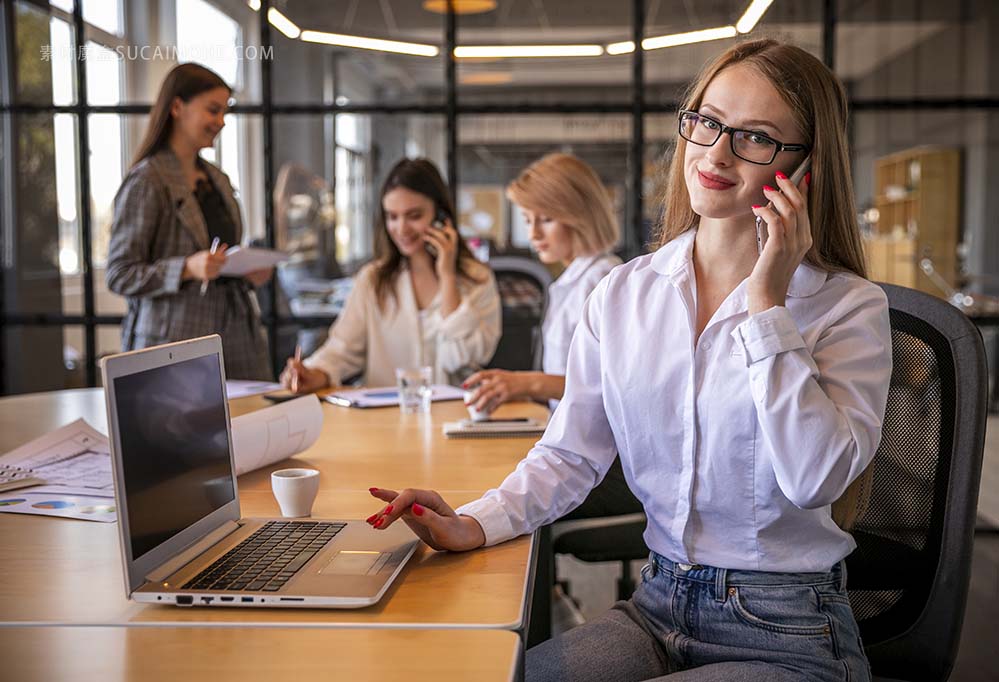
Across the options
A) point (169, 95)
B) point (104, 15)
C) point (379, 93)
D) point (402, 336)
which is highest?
point (104, 15)

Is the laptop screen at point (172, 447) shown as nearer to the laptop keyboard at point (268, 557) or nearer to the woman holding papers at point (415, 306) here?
the laptop keyboard at point (268, 557)

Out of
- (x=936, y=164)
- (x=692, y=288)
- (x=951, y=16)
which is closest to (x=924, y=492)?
(x=692, y=288)

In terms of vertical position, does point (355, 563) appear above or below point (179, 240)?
below

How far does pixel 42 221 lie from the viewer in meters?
3.74

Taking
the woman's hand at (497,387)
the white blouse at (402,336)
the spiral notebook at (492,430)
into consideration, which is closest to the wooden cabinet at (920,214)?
the white blouse at (402,336)

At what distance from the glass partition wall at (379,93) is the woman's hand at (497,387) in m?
1.32

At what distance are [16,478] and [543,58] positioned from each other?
8.14ft

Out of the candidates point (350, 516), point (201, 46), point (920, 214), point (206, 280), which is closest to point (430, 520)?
point (350, 516)

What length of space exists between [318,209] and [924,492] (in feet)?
8.49

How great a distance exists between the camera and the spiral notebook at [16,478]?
1.59m

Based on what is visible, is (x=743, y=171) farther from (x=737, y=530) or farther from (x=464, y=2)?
(x=464, y=2)

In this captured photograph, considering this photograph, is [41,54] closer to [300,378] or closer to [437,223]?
[437,223]

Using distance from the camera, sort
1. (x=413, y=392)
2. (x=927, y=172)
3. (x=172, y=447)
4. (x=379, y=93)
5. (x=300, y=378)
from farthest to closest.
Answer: (x=927, y=172)
(x=379, y=93)
(x=300, y=378)
(x=413, y=392)
(x=172, y=447)

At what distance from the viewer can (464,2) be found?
3.50m
